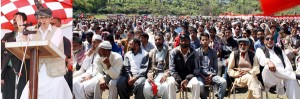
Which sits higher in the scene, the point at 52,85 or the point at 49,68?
the point at 49,68

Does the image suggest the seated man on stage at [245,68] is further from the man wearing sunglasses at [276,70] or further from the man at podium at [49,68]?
the man at podium at [49,68]

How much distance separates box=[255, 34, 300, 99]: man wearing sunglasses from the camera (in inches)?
186

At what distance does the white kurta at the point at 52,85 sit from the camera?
11.5 feet

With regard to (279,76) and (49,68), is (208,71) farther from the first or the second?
(49,68)

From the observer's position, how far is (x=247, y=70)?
4922 mm

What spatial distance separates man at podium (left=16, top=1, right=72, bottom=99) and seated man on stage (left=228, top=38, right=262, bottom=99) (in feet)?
7.59

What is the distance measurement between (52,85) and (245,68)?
8.58 ft

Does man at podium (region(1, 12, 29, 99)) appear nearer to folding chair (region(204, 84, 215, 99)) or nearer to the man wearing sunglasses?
folding chair (region(204, 84, 215, 99))

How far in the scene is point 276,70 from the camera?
4707 mm

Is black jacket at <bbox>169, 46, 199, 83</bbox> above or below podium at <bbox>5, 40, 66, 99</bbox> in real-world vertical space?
below

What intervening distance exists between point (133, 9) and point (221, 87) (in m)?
72.1

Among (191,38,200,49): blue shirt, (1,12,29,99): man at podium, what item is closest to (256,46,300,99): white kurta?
(191,38,200,49): blue shirt

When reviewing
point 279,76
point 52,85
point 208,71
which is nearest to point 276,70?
point 279,76

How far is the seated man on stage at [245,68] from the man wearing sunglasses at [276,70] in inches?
4.0
